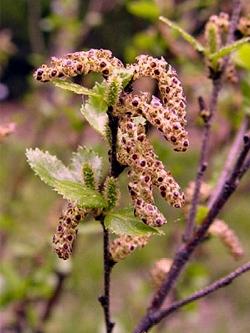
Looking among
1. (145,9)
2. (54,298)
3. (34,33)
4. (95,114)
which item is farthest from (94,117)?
(34,33)

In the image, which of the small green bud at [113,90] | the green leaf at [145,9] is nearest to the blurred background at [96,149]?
the green leaf at [145,9]

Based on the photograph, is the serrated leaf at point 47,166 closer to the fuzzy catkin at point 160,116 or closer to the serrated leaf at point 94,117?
the serrated leaf at point 94,117

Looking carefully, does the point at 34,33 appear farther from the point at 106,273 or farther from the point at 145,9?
the point at 106,273

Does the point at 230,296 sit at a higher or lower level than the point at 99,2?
lower

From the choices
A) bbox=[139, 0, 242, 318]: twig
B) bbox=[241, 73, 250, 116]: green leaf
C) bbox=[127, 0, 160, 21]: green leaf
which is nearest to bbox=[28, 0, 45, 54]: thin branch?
bbox=[127, 0, 160, 21]: green leaf

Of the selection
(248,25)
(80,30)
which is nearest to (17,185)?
(80,30)

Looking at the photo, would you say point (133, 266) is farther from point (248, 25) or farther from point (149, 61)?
point (149, 61)
